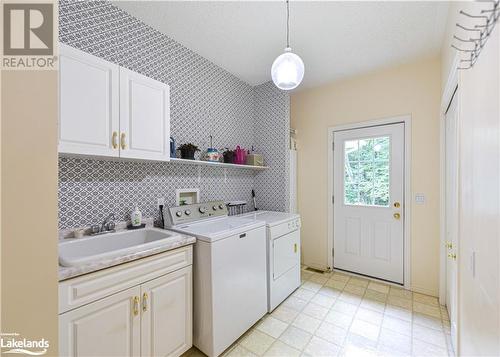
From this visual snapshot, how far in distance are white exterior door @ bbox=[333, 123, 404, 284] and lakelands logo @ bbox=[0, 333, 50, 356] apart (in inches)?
123

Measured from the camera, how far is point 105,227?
1707 millimetres

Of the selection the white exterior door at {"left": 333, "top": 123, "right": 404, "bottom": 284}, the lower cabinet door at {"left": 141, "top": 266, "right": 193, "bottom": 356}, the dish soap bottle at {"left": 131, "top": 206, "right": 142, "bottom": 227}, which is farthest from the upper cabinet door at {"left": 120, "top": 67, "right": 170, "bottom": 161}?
the white exterior door at {"left": 333, "top": 123, "right": 404, "bottom": 284}

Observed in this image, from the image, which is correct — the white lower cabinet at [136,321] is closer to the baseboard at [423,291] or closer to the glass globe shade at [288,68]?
the glass globe shade at [288,68]

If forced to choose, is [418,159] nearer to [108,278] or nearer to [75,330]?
[108,278]

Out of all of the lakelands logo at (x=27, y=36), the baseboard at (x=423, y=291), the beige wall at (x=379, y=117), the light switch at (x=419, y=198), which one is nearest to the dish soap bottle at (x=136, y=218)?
the lakelands logo at (x=27, y=36)

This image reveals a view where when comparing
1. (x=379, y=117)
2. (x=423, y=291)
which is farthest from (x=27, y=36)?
(x=423, y=291)

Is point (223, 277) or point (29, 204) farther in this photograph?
point (223, 277)

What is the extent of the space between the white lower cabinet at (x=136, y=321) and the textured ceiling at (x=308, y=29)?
80.5 inches

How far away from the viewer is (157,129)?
1.80 m

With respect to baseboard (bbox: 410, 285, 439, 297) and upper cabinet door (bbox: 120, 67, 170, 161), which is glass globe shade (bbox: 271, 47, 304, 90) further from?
baseboard (bbox: 410, 285, 439, 297)

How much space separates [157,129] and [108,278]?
1119mm

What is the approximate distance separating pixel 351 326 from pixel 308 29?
9.21ft

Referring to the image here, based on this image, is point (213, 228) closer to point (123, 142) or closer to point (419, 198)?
point (123, 142)

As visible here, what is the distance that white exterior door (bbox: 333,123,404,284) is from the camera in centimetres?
274
